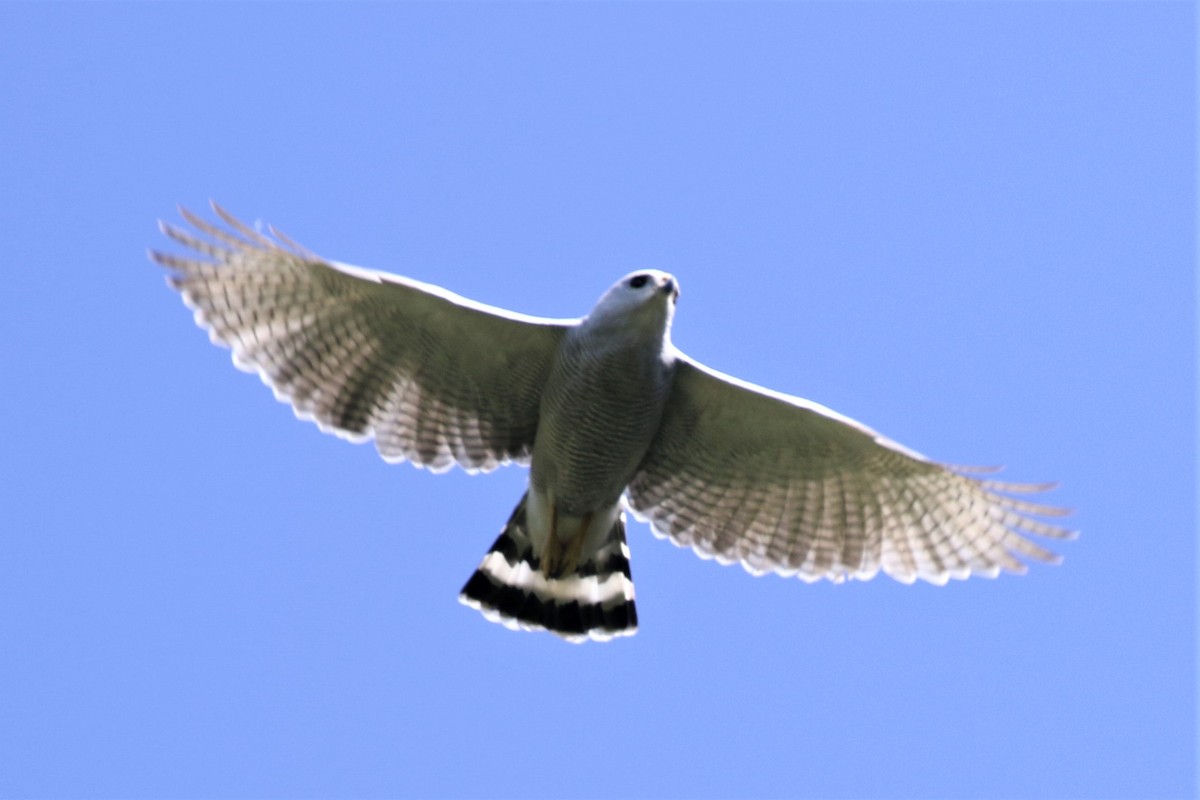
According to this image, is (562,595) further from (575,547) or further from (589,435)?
(589,435)

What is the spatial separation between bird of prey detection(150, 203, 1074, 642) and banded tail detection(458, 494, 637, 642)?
13 mm

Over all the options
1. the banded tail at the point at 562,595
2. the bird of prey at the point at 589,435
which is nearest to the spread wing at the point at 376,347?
the bird of prey at the point at 589,435

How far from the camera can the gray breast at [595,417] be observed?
38.3 ft

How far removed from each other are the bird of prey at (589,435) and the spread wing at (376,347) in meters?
0.01

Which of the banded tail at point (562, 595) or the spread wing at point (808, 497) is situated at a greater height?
the spread wing at point (808, 497)

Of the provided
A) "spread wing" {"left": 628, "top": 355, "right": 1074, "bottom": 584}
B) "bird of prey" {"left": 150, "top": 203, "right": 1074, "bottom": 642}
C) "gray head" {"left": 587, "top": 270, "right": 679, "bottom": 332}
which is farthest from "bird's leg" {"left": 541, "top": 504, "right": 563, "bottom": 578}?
"gray head" {"left": 587, "top": 270, "right": 679, "bottom": 332}

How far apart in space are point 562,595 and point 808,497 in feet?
5.84

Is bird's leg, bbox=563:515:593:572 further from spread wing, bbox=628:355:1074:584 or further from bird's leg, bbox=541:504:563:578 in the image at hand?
spread wing, bbox=628:355:1074:584

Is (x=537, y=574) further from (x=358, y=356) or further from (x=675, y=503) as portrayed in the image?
(x=358, y=356)

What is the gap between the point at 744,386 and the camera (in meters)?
12.0

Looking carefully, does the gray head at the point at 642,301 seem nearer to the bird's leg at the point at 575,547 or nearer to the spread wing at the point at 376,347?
the spread wing at the point at 376,347

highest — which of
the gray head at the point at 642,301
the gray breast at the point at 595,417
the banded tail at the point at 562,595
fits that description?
the gray head at the point at 642,301

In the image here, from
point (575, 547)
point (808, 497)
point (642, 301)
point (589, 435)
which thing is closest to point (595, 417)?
point (589, 435)

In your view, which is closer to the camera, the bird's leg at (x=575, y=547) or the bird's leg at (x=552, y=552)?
the bird's leg at (x=552, y=552)
